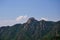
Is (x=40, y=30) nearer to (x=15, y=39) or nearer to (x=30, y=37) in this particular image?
(x=30, y=37)

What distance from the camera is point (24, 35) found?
6570 inches

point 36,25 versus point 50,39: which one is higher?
point 36,25

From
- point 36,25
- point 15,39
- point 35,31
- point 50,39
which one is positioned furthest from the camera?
point 36,25

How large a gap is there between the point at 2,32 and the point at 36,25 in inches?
1685

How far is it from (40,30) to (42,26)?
8.25 m

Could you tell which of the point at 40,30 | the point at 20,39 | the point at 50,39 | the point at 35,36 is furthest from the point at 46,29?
the point at 50,39

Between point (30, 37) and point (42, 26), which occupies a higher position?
point (42, 26)

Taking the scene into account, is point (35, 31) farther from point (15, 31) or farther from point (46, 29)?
point (15, 31)

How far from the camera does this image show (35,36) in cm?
16450

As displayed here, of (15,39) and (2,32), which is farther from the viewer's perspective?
(2,32)

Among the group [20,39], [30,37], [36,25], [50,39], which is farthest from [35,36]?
[50,39]

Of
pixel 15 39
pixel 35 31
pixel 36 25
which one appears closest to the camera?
pixel 15 39

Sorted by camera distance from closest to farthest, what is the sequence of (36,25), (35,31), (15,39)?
(15,39), (35,31), (36,25)

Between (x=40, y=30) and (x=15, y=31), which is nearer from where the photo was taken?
(x=40, y=30)
